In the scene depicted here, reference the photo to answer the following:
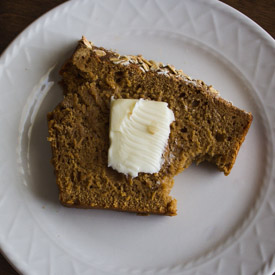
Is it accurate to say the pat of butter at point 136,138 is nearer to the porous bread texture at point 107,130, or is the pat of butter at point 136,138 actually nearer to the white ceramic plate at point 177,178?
the porous bread texture at point 107,130

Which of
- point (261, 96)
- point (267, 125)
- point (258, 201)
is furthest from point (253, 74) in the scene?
point (258, 201)

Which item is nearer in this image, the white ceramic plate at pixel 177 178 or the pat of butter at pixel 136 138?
the pat of butter at pixel 136 138

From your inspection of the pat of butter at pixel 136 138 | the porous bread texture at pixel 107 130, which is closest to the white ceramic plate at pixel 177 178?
the porous bread texture at pixel 107 130

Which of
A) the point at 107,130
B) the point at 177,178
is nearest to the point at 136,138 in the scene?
the point at 107,130

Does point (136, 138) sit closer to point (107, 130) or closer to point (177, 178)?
point (107, 130)

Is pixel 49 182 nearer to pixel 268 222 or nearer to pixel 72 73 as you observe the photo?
pixel 72 73

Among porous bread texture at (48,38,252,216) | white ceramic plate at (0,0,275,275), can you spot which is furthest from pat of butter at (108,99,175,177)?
white ceramic plate at (0,0,275,275)
